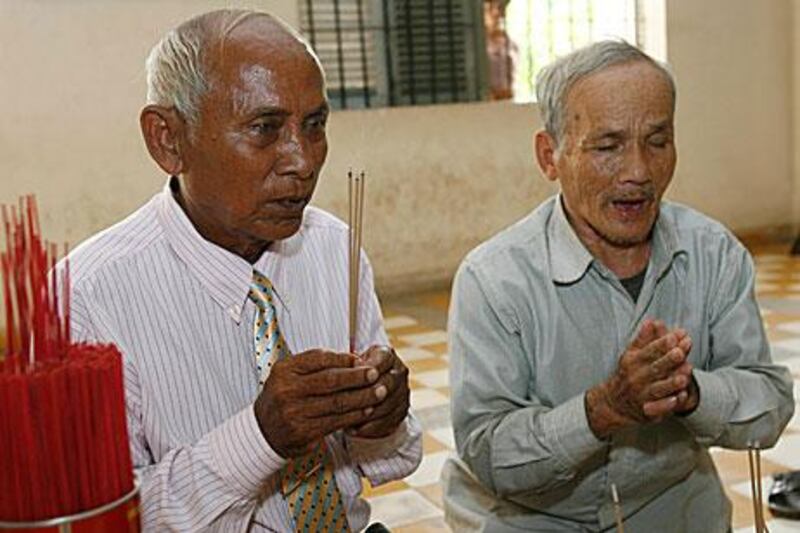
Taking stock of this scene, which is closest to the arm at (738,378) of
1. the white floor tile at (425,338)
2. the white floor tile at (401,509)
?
the white floor tile at (401,509)

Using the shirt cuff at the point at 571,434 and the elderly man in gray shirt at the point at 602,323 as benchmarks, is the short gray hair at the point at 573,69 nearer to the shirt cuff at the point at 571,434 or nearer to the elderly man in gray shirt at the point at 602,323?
the elderly man in gray shirt at the point at 602,323

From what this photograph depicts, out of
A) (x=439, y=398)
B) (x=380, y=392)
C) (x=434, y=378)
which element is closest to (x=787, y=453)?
(x=439, y=398)

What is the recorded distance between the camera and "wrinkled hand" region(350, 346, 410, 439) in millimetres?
1367

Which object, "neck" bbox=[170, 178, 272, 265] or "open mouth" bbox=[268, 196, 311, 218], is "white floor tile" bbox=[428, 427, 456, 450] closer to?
"neck" bbox=[170, 178, 272, 265]

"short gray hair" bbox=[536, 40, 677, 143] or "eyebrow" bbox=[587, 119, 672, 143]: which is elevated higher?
"short gray hair" bbox=[536, 40, 677, 143]

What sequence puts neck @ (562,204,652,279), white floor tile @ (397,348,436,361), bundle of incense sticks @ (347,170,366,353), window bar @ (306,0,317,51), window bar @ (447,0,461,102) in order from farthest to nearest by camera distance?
window bar @ (447,0,461,102)
window bar @ (306,0,317,51)
white floor tile @ (397,348,436,361)
neck @ (562,204,652,279)
bundle of incense sticks @ (347,170,366,353)

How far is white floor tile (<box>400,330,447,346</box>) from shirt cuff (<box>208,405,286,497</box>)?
4.26 metres

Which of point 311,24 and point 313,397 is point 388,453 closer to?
point 313,397

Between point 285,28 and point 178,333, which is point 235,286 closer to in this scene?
point 178,333

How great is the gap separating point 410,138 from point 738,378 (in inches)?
204

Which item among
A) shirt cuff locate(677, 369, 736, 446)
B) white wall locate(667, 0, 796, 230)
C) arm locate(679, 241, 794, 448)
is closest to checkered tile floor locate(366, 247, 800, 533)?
white wall locate(667, 0, 796, 230)

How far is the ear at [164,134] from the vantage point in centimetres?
157

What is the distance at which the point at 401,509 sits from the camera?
130 inches

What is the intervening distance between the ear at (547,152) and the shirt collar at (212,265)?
69 centimetres
